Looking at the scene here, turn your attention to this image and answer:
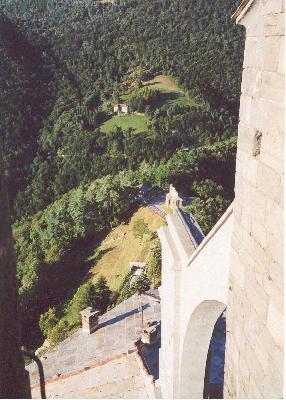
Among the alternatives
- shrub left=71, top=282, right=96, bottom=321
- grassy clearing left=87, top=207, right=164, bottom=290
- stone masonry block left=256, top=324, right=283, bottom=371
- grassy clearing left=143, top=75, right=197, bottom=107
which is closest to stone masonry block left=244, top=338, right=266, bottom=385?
stone masonry block left=256, top=324, right=283, bottom=371

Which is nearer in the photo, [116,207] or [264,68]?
[264,68]

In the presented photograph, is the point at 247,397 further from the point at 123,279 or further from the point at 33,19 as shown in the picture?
the point at 33,19

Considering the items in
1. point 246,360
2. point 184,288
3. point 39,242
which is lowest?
point 39,242

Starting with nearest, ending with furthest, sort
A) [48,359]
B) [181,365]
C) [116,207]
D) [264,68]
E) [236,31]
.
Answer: [264,68] < [181,365] < [48,359] < [116,207] < [236,31]

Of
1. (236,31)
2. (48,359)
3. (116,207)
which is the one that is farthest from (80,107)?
(48,359)

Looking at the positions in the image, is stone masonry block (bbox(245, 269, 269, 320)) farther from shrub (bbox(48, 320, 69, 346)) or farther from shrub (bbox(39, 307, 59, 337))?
shrub (bbox(39, 307, 59, 337))

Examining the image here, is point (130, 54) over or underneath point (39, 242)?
over
